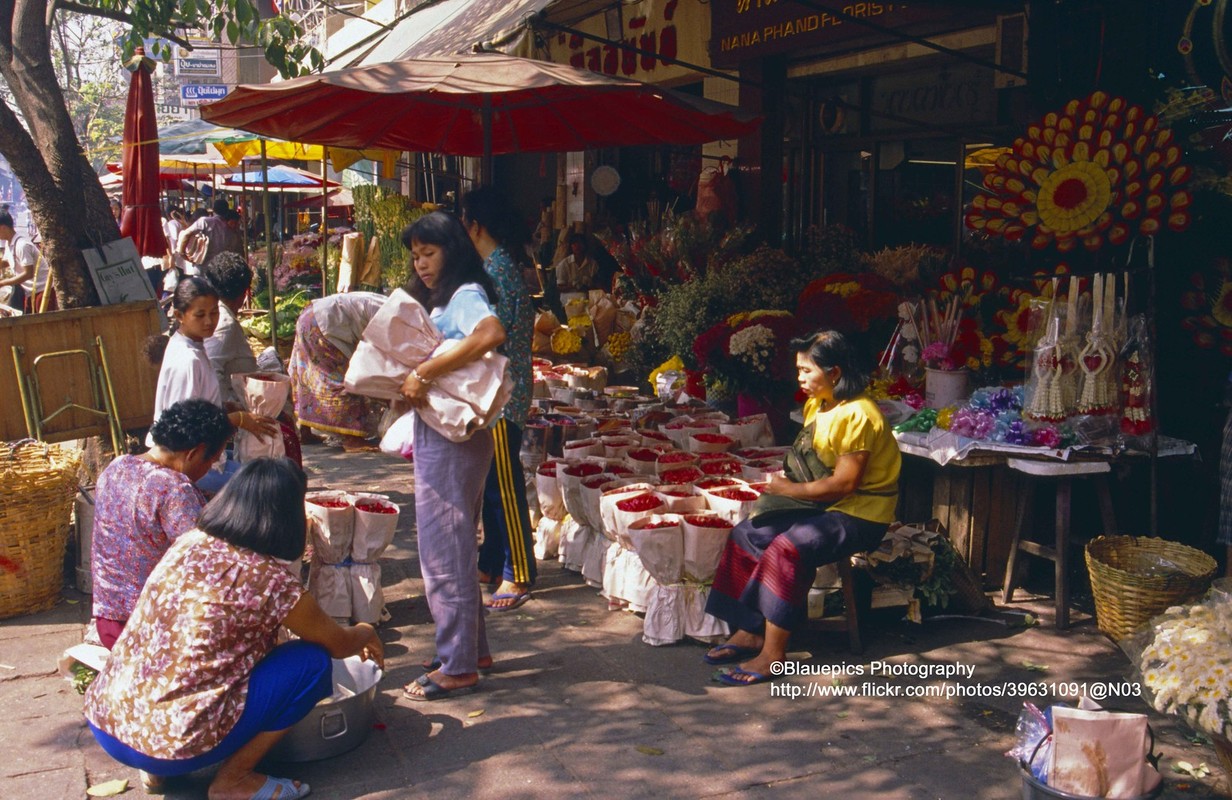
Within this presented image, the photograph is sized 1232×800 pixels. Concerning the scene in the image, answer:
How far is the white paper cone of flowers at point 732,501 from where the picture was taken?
505 cm

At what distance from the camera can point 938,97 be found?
7.55 metres

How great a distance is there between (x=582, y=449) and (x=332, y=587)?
1.75 metres

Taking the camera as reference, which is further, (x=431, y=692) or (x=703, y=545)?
(x=703, y=545)

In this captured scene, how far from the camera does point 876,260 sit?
7.26 metres

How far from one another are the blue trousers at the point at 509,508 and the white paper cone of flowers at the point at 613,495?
0.38 metres

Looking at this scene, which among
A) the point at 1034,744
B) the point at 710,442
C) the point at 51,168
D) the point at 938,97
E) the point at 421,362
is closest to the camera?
the point at 1034,744

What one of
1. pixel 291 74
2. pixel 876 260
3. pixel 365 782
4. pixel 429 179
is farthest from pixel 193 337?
pixel 429 179

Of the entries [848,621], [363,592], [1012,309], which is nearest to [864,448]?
[848,621]

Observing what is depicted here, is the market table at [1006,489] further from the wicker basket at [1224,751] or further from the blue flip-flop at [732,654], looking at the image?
the wicker basket at [1224,751]

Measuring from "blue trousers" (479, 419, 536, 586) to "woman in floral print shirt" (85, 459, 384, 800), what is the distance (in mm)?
1824

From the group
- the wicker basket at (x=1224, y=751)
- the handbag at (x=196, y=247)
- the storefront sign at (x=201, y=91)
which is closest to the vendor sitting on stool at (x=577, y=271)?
the handbag at (x=196, y=247)

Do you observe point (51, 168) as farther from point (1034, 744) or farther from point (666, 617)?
point (1034, 744)

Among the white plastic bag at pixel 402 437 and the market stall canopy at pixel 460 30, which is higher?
the market stall canopy at pixel 460 30

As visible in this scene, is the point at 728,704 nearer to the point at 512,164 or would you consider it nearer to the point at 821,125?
the point at 821,125
